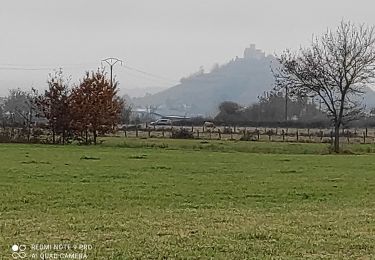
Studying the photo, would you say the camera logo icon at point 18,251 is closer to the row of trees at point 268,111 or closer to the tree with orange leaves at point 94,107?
the tree with orange leaves at point 94,107

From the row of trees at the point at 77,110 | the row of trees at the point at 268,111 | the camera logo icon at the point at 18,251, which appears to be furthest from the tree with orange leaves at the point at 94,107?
the row of trees at the point at 268,111

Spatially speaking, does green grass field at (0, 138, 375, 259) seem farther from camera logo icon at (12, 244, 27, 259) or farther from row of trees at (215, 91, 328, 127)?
row of trees at (215, 91, 328, 127)

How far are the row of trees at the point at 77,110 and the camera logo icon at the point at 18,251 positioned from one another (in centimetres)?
4273

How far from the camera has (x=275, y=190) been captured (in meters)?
18.1

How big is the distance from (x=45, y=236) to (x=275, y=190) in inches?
367

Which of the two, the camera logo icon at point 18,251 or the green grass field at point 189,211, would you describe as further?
the green grass field at point 189,211

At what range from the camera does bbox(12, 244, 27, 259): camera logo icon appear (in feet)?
27.3

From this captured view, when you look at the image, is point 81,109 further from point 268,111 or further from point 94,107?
point 268,111

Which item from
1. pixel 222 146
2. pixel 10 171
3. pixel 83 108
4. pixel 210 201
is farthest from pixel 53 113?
pixel 210 201

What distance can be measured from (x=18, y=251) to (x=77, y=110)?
43.7 metres

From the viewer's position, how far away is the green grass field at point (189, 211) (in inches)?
364

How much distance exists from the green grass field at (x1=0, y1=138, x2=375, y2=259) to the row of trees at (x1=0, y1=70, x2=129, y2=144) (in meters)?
25.9

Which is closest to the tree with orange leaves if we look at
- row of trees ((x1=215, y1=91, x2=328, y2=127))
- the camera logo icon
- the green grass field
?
the green grass field

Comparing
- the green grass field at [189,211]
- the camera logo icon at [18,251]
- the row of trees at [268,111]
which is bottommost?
the green grass field at [189,211]
